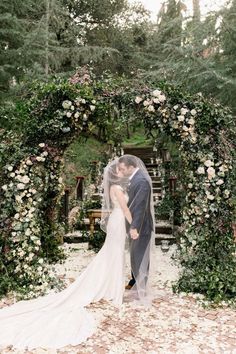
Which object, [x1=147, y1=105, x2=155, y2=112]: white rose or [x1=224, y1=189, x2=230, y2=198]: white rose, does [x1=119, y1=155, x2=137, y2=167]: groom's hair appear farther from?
[x1=224, y1=189, x2=230, y2=198]: white rose

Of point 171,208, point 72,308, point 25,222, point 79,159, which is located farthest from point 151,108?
point 79,159

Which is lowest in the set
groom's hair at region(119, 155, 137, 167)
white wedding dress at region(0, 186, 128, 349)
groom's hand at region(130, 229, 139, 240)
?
white wedding dress at region(0, 186, 128, 349)

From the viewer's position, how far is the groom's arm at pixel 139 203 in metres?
4.85

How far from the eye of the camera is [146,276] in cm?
504

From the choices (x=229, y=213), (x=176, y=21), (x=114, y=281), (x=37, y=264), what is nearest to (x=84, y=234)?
(x=37, y=264)

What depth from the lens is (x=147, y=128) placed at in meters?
5.56

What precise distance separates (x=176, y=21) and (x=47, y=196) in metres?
4.81

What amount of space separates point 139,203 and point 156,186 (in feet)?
24.3

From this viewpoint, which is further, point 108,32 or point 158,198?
point 108,32

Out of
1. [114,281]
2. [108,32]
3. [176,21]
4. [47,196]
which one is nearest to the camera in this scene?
[114,281]

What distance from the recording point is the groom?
4.88m

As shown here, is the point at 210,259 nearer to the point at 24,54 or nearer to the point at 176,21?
the point at 176,21

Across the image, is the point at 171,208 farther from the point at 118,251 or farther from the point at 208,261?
the point at 118,251

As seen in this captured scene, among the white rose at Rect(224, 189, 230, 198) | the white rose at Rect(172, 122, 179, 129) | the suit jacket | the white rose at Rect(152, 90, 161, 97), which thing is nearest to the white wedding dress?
the suit jacket
